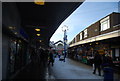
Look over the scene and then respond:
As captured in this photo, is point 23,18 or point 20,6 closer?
point 20,6

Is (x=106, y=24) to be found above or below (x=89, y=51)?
above

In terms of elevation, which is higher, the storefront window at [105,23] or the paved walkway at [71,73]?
the storefront window at [105,23]

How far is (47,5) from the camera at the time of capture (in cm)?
781

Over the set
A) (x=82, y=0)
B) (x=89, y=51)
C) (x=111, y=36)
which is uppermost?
(x=82, y=0)

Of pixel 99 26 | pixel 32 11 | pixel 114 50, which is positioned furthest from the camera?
pixel 99 26

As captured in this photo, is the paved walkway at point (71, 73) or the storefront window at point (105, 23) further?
the storefront window at point (105, 23)

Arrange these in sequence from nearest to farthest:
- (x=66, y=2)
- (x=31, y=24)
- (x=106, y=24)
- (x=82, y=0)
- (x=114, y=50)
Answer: (x=82, y=0)
(x=66, y=2)
(x=31, y=24)
(x=114, y=50)
(x=106, y=24)

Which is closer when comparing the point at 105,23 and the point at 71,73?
the point at 71,73

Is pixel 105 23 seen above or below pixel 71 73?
above

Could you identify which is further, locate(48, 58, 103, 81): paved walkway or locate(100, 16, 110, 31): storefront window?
locate(100, 16, 110, 31): storefront window

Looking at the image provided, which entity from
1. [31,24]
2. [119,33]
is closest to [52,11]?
[31,24]

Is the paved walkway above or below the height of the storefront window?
below

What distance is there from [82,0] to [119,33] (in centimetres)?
776

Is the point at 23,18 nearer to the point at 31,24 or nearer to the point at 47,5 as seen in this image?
the point at 31,24
